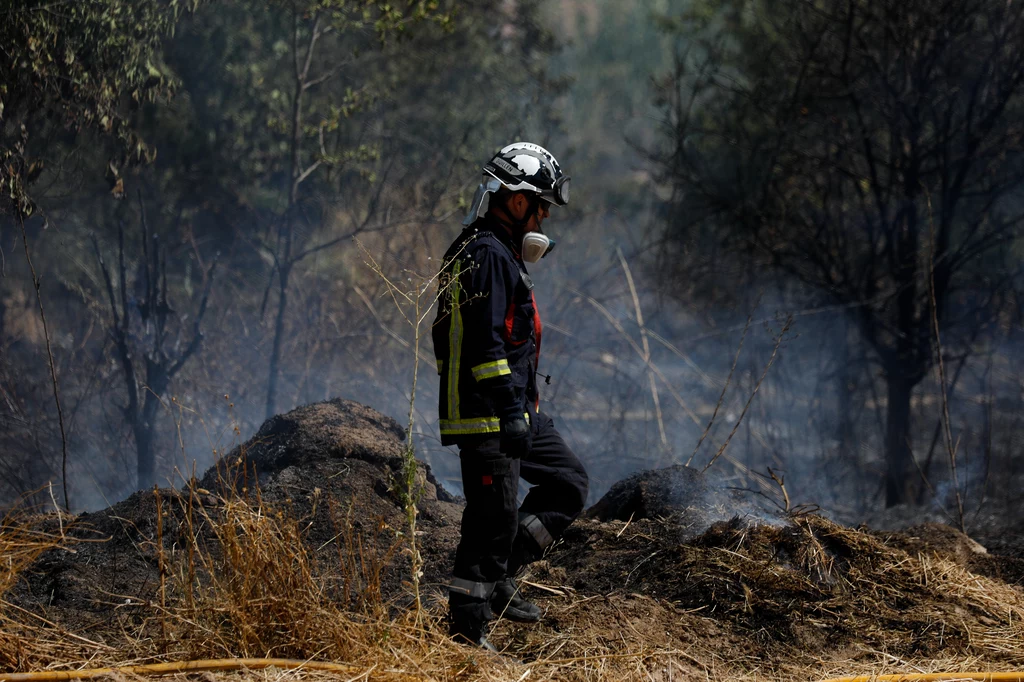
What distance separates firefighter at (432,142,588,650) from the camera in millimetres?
3416

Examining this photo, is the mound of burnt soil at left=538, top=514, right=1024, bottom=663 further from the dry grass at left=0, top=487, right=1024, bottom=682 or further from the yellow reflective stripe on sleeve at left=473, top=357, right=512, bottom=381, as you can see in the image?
the yellow reflective stripe on sleeve at left=473, top=357, right=512, bottom=381

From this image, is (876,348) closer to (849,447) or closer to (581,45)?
(849,447)

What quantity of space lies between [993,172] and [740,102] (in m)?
3.26

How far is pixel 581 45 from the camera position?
41.1 meters

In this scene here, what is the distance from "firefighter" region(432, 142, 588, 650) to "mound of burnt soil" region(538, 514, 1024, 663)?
918mm

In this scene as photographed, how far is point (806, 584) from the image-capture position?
166 inches

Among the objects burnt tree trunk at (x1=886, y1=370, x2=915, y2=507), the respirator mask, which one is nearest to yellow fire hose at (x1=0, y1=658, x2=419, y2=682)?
the respirator mask

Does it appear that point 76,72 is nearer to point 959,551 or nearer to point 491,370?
point 491,370

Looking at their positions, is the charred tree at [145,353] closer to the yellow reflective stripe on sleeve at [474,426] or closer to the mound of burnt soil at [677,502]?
the mound of burnt soil at [677,502]

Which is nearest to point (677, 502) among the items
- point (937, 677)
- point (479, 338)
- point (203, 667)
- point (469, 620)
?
point (937, 677)

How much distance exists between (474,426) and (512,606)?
95 cm

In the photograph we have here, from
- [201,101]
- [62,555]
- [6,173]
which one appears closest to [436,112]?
[201,101]

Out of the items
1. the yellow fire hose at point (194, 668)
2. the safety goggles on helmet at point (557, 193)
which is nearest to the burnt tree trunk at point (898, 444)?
the safety goggles on helmet at point (557, 193)

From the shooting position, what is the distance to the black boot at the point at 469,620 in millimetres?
3475
